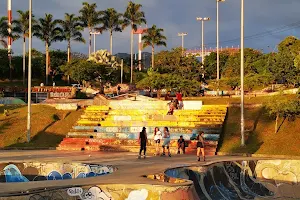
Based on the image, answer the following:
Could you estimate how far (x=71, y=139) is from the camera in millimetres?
32031

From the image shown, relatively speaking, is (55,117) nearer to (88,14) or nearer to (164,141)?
(164,141)

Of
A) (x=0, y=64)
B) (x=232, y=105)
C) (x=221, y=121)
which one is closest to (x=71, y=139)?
(x=221, y=121)

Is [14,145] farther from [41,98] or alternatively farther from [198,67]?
[198,67]

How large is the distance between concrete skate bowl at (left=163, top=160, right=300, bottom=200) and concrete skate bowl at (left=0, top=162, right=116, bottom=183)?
3375 millimetres

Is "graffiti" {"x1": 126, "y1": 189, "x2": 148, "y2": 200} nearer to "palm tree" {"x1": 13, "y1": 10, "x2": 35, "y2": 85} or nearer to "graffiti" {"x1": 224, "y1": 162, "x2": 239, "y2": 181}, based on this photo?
"graffiti" {"x1": 224, "y1": 162, "x2": 239, "y2": 181}

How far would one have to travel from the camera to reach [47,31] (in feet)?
241

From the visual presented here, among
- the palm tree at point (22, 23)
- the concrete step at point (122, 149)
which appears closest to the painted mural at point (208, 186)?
the concrete step at point (122, 149)

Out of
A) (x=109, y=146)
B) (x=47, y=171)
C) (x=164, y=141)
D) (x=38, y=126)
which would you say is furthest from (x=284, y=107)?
(x=38, y=126)

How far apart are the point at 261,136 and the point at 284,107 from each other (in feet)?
7.70

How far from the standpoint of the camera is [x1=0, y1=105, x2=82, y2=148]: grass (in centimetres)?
3269

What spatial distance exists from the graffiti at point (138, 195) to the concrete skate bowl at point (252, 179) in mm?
4883

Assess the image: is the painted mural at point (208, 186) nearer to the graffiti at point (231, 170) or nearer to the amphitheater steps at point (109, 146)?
the graffiti at point (231, 170)

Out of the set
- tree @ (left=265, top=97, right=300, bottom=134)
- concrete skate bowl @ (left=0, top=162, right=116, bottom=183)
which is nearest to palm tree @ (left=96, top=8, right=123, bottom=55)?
tree @ (left=265, top=97, right=300, bottom=134)

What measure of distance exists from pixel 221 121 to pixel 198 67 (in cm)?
4685
